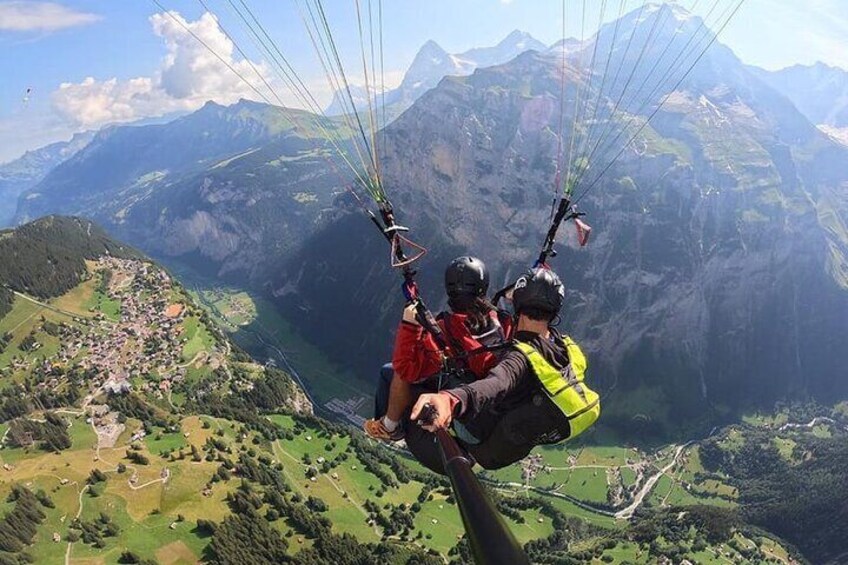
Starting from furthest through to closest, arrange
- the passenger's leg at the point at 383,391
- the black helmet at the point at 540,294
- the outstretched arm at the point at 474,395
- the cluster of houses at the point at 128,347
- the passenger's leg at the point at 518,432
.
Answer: the cluster of houses at the point at 128,347, the passenger's leg at the point at 383,391, the black helmet at the point at 540,294, the passenger's leg at the point at 518,432, the outstretched arm at the point at 474,395

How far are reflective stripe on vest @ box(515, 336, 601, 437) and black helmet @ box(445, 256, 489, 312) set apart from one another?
3.51 meters

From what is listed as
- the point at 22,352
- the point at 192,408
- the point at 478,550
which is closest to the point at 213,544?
the point at 192,408

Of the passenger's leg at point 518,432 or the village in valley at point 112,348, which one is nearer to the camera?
the passenger's leg at point 518,432

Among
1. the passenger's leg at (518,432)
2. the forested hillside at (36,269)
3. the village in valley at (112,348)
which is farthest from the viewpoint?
the forested hillside at (36,269)

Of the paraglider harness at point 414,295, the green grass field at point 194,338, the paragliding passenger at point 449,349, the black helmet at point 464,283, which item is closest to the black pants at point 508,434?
the paragliding passenger at point 449,349

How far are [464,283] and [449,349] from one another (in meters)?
1.84

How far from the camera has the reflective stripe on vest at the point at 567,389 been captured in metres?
8.30

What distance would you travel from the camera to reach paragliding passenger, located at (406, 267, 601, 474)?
7414mm

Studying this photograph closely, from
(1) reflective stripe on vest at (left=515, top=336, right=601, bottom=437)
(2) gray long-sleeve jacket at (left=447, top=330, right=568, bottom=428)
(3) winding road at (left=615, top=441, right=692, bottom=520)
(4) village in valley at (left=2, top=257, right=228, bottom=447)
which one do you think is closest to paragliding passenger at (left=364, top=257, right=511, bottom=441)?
(2) gray long-sleeve jacket at (left=447, top=330, right=568, bottom=428)

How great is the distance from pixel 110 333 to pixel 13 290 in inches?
1645

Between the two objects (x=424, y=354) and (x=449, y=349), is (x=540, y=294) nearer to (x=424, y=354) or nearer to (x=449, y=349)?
(x=449, y=349)

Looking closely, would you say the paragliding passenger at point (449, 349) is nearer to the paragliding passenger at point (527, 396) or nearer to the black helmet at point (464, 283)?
the black helmet at point (464, 283)

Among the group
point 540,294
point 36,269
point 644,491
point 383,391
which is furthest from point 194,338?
point 540,294

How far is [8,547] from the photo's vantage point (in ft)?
257
